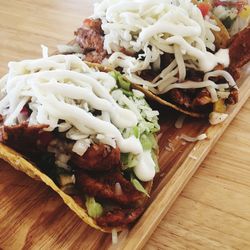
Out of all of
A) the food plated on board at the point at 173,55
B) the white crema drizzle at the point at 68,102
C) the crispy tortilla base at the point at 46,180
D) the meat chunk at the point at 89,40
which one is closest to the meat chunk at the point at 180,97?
the food plated on board at the point at 173,55

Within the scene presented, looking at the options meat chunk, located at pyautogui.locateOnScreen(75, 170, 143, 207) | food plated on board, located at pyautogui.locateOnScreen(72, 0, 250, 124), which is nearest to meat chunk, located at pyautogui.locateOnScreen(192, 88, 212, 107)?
food plated on board, located at pyautogui.locateOnScreen(72, 0, 250, 124)

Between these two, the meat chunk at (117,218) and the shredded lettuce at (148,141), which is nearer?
the meat chunk at (117,218)

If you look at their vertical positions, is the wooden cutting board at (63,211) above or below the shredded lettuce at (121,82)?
below

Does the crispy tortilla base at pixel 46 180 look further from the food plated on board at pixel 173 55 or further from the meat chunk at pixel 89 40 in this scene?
the meat chunk at pixel 89 40

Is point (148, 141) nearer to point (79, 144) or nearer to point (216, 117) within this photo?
point (79, 144)

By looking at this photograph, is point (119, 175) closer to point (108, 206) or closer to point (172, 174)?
point (108, 206)

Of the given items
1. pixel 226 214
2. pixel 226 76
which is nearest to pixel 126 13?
pixel 226 76

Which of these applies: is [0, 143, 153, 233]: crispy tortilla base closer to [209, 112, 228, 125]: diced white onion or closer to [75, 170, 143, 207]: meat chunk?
[75, 170, 143, 207]: meat chunk

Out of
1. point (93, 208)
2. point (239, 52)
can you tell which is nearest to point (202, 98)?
point (239, 52)
